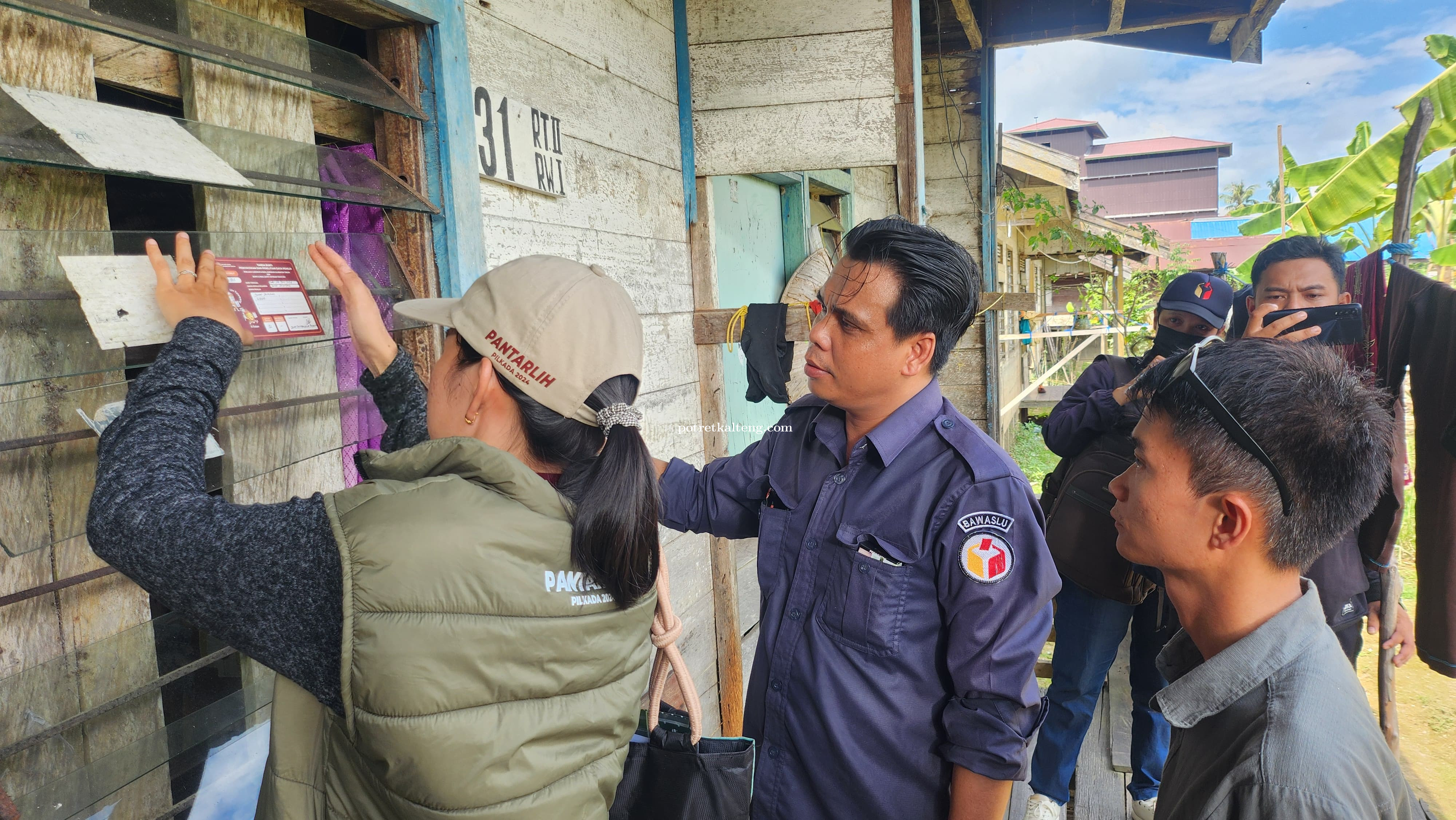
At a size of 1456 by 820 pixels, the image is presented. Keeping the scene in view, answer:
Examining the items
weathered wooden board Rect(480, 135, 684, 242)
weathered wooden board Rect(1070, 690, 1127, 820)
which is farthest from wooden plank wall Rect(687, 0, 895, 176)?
weathered wooden board Rect(1070, 690, 1127, 820)

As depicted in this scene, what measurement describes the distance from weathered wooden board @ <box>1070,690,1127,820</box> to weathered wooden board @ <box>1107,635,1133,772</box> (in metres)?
0.03

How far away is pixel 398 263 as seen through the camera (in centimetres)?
183

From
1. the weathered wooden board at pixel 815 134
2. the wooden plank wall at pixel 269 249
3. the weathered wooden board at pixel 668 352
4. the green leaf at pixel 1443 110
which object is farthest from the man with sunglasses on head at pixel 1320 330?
the green leaf at pixel 1443 110

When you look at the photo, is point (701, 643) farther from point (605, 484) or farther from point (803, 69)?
point (605, 484)

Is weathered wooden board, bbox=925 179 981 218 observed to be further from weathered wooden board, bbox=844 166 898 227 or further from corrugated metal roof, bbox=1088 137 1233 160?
corrugated metal roof, bbox=1088 137 1233 160

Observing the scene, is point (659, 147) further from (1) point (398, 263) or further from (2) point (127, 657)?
(2) point (127, 657)

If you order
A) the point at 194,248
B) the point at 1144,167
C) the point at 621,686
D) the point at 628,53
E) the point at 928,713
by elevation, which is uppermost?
the point at 1144,167

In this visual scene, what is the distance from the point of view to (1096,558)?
258cm

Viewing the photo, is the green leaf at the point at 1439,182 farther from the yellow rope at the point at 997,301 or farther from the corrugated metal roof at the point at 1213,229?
the corrugated metal roof at the point at 1213,229

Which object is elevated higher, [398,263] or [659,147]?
[659,147]

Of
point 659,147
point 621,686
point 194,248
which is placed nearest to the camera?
point 621,686

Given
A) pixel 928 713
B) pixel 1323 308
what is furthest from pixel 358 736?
pixel 1323 308

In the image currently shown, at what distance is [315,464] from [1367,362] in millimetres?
2952

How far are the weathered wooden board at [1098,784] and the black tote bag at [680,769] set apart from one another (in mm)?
2032
